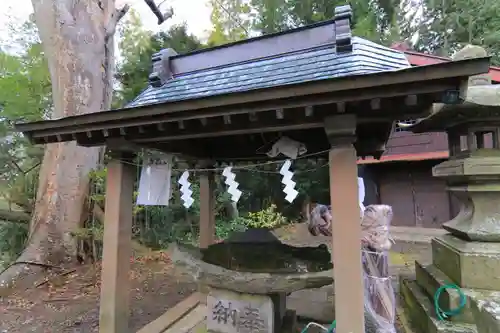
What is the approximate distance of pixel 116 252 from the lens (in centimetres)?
369

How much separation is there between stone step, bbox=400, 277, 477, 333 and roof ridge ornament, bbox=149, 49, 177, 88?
4720 mm

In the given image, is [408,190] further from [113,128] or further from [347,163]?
[113,128]

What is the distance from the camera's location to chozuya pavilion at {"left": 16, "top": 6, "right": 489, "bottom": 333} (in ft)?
8.05

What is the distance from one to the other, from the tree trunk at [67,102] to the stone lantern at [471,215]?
701cm

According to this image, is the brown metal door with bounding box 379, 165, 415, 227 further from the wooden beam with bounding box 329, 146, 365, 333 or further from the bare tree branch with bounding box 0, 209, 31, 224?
the bare tree branch with bounding box 0, 209, 31, 224

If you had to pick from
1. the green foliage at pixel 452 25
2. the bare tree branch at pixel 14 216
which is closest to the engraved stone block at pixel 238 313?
the bare tree branch at pixel 14 216

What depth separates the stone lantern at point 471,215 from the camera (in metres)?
3.44

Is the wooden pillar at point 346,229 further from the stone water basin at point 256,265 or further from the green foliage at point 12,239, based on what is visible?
the green foliage at point 12,239

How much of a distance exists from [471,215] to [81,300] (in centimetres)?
656

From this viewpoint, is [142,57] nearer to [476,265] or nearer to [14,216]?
[14,216]

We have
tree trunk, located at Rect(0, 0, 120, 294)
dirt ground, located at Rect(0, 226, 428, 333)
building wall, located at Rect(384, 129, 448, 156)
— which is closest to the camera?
dirt ground, located at Rect(0, 226, 428, 333)

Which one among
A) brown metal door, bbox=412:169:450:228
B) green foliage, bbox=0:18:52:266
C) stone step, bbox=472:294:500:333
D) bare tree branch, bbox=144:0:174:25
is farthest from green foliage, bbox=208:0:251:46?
stone step, bbox=472:294:500:333

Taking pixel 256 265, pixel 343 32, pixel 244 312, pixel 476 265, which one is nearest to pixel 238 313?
pixel 244 312

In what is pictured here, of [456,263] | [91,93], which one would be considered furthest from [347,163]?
[91,93]
